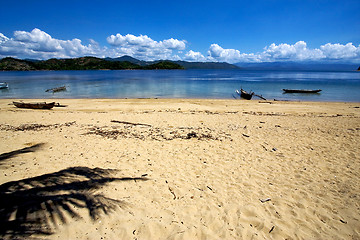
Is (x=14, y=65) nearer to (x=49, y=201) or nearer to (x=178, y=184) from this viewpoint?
(x=49, y=201)

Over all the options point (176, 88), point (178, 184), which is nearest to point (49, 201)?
point (178, 184)

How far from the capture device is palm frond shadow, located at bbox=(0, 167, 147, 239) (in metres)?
3.88

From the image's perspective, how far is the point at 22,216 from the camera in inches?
159

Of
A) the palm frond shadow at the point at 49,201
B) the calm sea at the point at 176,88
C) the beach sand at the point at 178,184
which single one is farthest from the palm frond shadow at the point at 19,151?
the calm sea at the point at 176,88

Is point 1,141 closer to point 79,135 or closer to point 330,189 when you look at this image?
point 79,135

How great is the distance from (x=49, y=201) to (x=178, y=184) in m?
3.45

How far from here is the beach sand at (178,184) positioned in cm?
420

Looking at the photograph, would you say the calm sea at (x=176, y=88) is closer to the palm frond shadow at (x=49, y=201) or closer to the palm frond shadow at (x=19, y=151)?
the palm frond shadow at (x=19, y=151)

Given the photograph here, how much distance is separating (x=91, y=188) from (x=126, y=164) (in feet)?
5.88

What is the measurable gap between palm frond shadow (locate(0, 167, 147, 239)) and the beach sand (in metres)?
0.02

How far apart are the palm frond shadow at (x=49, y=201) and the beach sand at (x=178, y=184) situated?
2 centimetres

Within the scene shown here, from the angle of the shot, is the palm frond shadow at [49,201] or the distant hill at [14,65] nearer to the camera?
the palm frond shadow at [49,201]

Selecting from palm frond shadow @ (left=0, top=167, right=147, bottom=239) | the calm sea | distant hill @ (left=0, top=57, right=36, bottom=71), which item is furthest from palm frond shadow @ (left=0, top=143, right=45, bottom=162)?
distant hill @ (left=0, top=57, right=36, bottom=71)

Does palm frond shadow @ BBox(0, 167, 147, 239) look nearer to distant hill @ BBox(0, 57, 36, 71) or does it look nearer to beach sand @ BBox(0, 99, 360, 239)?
beach sand @ BBox(0, 99, 360, 239)
